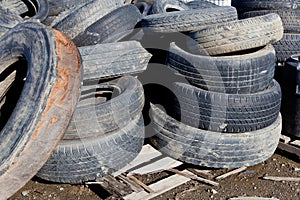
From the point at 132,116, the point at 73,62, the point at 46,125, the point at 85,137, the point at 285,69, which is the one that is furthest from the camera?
the point at 285,69

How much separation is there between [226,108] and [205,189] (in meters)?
0.84

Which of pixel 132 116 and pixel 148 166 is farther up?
pixel 132 116

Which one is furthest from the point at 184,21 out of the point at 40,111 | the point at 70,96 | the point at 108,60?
the point at 40,111

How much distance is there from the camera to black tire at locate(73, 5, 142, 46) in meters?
4.50

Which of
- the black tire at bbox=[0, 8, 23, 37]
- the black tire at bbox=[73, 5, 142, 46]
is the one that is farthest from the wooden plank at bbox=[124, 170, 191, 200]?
the black tire at bbox=[0, 8, 23, 37]

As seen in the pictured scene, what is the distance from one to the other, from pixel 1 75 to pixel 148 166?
1835mm

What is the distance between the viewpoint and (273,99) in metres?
4.08

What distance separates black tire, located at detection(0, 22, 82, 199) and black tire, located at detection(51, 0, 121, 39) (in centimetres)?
119

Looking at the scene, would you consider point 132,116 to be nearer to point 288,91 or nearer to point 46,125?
point 46,125

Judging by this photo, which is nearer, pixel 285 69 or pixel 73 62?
pixel 73 62

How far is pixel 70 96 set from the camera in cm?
319

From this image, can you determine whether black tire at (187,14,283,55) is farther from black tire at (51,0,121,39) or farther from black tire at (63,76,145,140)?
black tire at (51,0,121,39)

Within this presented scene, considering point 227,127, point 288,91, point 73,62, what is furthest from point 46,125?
point 288,91

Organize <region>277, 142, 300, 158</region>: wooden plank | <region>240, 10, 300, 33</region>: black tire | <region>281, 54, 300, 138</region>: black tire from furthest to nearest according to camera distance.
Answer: <region>240, 10, 300, 33</region>: black tire → <region>281, 54, 300, 138</region>: black tire → <region>277, 142, 300, 158</region>: wooden plank
